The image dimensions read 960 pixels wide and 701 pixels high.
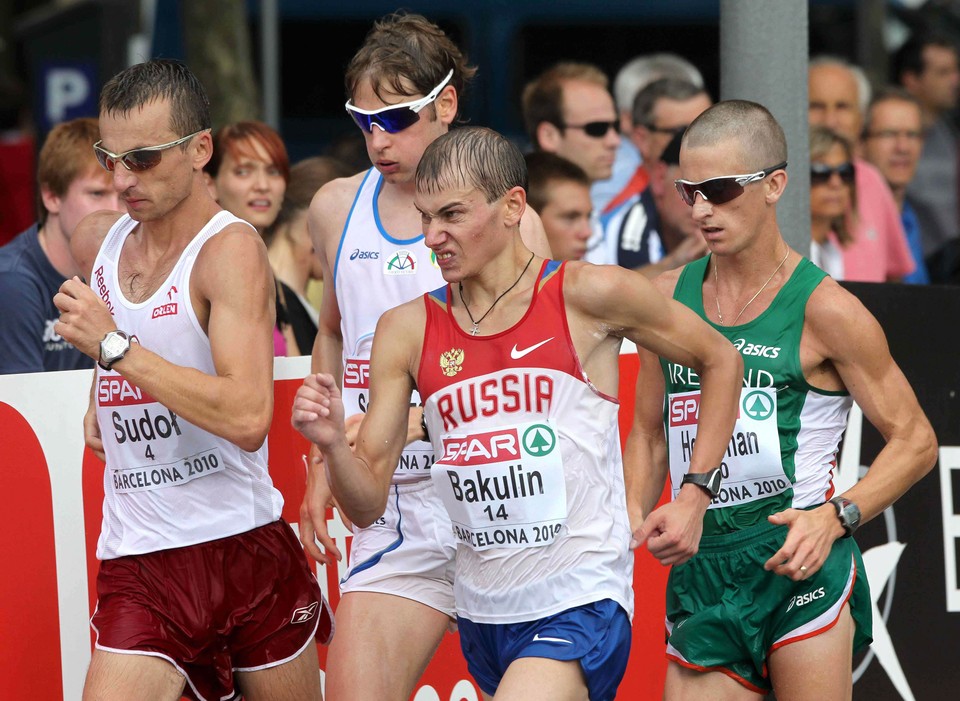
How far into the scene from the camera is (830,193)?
8.53 meters

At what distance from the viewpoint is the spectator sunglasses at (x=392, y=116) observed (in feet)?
16.5

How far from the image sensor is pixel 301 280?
766cm

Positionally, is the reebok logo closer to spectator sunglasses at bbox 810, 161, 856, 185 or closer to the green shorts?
the green shorts

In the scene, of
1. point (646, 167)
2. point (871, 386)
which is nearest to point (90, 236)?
point (871, 386)

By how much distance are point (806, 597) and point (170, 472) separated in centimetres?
193

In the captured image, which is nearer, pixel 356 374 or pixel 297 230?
pixel 356 374

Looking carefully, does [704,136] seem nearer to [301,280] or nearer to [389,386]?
[389,386]

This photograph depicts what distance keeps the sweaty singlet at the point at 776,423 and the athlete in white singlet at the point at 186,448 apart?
1.32m

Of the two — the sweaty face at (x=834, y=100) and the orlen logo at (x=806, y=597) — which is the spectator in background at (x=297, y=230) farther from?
the sweaty face at (x=834, y=100)

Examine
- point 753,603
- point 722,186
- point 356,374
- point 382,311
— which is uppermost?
point 722,186

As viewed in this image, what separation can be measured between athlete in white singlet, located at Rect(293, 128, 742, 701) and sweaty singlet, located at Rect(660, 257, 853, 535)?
0.33 metres

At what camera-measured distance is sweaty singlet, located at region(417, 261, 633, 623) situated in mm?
4328

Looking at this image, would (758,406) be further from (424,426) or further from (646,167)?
(646,167)

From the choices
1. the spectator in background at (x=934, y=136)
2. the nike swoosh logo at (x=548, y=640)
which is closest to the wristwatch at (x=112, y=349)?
the nike swoosh logo at (x=548, y=640)
